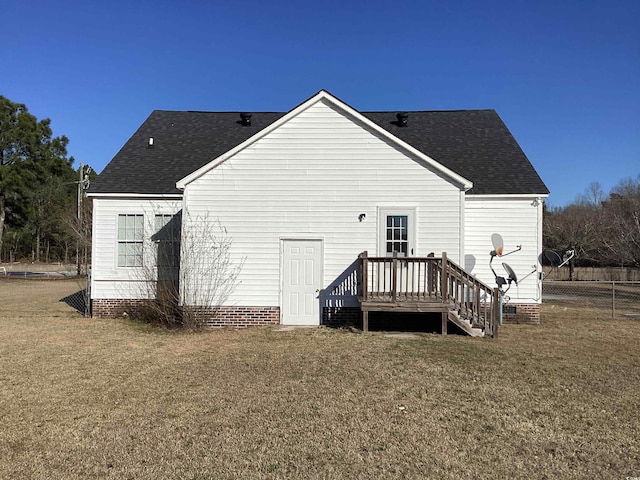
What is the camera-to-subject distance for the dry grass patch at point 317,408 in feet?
12.6

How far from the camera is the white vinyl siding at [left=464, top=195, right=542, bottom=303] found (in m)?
12.0

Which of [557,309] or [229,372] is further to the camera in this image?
[557,309]

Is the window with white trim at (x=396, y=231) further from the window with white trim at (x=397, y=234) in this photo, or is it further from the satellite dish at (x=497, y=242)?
A: the satellite dish at (x=497, y=242)

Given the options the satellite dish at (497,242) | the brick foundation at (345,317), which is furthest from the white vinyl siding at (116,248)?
the satellite dish at (497,242)

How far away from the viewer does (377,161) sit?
11.0 meters

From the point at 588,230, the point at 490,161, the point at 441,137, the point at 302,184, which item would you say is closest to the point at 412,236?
the point at 302,184

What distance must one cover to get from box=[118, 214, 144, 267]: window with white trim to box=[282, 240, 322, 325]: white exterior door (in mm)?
4517

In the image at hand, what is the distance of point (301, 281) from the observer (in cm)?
1112

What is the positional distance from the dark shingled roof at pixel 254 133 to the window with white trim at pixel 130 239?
82 centimetres

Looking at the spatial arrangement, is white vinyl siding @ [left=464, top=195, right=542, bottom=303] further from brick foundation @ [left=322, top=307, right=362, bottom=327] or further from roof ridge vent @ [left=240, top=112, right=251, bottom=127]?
roof ridge vent @ [left=240, top=112, right=251, bottom=127]

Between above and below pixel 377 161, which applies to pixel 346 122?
above

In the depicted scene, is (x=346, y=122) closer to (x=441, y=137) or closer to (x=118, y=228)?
(x=441, y=137)

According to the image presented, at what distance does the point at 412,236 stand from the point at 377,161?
2.13 metres

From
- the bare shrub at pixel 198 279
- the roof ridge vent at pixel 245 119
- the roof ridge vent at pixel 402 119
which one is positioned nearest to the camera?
the bare shrub at pixel 198 279
